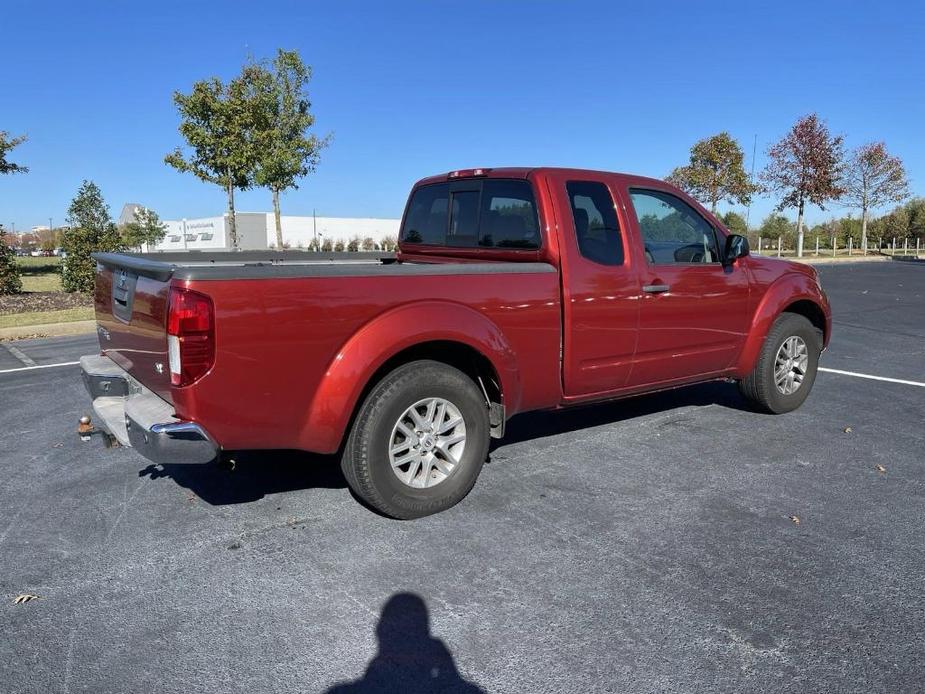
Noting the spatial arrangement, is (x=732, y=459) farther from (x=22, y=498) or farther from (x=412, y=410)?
(x=22, y=498)

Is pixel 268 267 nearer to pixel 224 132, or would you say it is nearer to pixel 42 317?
pixel 42 317

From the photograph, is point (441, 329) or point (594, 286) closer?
point (441, 329)

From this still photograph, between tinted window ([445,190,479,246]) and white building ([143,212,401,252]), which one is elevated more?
white building ([143,212,401,252])

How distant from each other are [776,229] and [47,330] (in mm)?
51511

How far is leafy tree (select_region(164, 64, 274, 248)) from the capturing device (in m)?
19.6

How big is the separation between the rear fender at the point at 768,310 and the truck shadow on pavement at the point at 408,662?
3711 millimetres

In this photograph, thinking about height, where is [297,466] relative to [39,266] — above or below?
below

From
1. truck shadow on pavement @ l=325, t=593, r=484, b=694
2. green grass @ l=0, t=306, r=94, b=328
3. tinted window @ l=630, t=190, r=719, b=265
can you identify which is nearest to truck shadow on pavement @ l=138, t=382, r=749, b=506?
truck shadow on pavement @ l=325, t=593, r=484, b=694

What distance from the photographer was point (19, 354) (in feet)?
30.6

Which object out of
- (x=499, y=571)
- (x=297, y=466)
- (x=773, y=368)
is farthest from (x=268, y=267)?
(x=773, y=368)

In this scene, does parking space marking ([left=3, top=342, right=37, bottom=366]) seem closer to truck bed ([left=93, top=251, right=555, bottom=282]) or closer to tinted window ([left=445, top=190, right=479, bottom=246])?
truck bed ([left=93, top=251, right=555, bottom=282])

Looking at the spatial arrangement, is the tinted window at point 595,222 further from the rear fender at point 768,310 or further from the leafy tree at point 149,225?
the leafy tree at point 149,225

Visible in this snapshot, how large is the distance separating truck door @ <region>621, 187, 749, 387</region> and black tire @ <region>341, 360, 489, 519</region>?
1.42 metres

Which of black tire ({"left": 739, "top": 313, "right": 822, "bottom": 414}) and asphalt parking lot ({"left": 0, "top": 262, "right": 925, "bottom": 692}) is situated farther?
black tire ({"left": 739, "top": 313, "right": 822, "bottom": 414})
